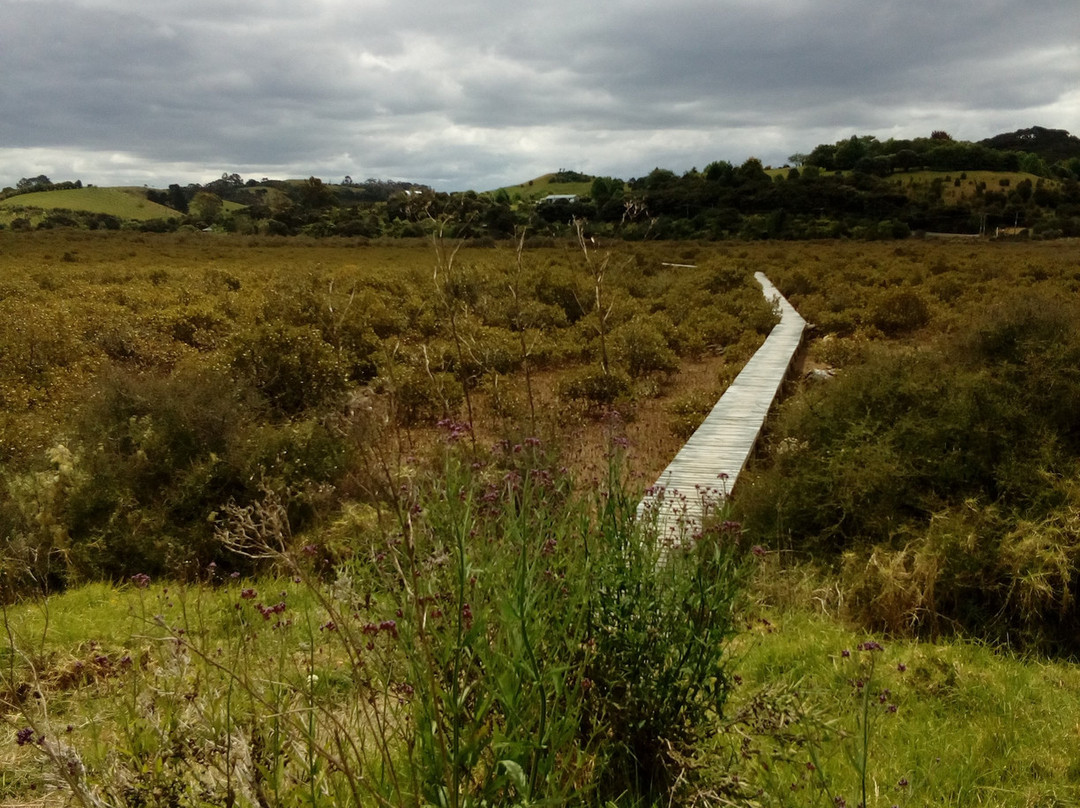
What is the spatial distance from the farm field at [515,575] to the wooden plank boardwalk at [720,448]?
0.27 m

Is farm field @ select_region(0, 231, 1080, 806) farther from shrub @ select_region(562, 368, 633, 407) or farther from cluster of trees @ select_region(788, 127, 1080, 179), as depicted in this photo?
cluster of trees @ select_region(788, 127, 1080, 179)

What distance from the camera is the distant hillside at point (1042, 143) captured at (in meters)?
91.6

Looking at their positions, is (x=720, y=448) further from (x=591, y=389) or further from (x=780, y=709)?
(x=780, y=709)

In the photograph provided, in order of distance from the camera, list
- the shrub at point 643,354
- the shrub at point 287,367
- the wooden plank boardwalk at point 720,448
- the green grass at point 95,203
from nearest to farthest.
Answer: the wooden plank boardwalk at point 720,448, the shrub at point 287,367, the shrub at point 643,354, the green grass at point 95,203

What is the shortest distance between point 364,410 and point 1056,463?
557 cm

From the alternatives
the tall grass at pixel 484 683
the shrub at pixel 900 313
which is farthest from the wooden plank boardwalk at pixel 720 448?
the shrub at pixel 900 313

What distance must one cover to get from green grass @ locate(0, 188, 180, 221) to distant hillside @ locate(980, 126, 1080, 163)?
97154 millimetres

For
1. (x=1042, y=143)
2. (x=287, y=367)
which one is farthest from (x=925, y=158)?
(x=287, y=367)

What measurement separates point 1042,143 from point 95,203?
376ft

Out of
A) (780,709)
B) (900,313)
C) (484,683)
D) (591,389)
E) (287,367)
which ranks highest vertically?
(900,313)

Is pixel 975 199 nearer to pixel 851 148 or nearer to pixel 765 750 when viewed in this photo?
pixel 851 148

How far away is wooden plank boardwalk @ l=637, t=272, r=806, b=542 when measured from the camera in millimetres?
4559

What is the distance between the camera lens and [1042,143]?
314 ft

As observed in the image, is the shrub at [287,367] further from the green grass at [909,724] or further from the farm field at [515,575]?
the green grass at [909,724]
